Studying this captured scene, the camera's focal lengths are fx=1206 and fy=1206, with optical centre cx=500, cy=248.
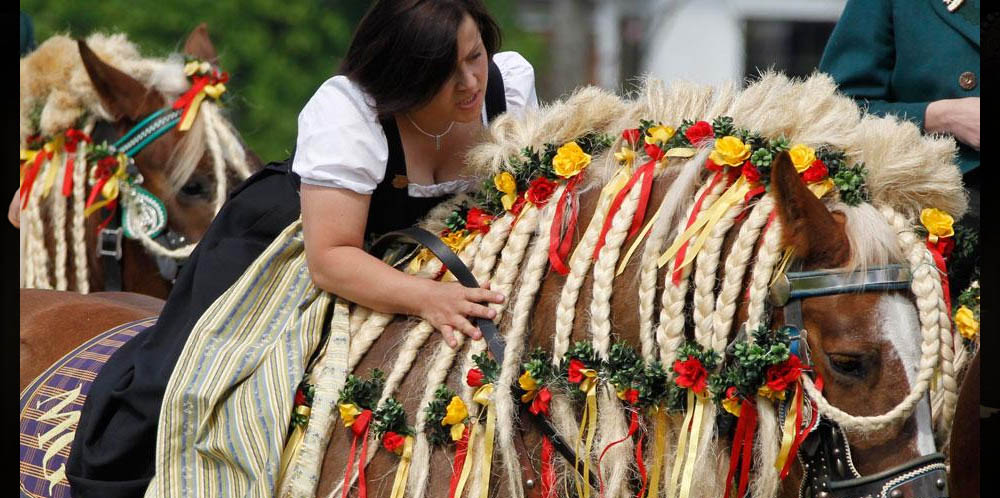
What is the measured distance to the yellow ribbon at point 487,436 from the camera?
234 cm

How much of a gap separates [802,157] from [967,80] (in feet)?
2.40

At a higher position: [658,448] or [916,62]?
[916,62]

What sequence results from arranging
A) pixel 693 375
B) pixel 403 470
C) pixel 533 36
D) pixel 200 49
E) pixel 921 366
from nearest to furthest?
1. pixel 921 366
2. pixel 693 375
3. pixel 403 470
4. pixel 200 49
5. pixel 533 36

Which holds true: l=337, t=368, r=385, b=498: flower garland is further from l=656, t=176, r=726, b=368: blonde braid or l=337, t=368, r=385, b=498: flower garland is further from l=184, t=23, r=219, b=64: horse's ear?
l=184, t=23, r=219, b=64: horse's ear

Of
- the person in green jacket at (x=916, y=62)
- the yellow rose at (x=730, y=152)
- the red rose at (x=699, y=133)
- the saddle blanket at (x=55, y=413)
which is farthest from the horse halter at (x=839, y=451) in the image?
the saddle blanket at (x=55, y=413)

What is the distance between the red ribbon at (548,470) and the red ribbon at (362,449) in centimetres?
36

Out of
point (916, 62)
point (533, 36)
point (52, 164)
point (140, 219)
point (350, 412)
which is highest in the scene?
point (533, 36)

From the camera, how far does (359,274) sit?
2.53 meters

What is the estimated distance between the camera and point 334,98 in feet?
8.53

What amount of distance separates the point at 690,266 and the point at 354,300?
0.74m

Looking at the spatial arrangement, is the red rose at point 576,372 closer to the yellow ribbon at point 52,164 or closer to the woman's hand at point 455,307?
the woman's hand at point 455,307

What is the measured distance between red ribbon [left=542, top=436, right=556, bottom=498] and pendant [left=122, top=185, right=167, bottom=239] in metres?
2.38

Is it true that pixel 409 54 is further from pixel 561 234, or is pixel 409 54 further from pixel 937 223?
pixel 937 223

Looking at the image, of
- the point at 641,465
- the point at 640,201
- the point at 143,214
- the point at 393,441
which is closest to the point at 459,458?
the point at 393,441
